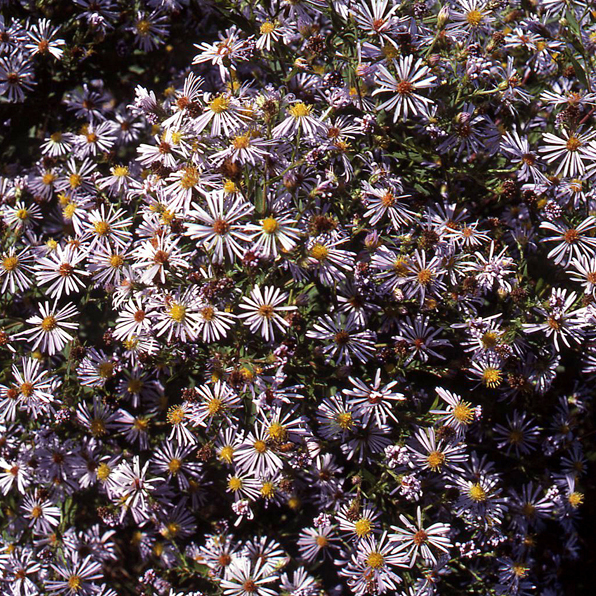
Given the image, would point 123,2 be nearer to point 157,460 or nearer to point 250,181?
point 250,181

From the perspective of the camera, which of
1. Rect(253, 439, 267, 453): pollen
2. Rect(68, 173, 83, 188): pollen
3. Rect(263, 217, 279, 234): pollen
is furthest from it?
Rect(68, 173, 83, 188): pollen

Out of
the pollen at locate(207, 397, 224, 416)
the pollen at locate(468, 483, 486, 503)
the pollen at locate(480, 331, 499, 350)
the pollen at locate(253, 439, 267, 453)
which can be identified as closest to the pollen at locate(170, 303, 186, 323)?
the pollen at locate(207, 397, 224, 416)

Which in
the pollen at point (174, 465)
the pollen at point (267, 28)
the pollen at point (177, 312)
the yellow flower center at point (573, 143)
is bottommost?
the pollen at point (174, 465)

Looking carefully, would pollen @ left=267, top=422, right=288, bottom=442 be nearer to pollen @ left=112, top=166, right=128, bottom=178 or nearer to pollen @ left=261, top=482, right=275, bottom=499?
pollen @ left=261, top=482, right=275, bottom=499

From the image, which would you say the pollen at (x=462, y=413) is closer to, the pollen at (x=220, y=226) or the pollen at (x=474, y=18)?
the pollen at (x=220, y=226)

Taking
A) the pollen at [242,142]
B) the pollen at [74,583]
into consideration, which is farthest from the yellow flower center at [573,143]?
the pollen at [74,583]

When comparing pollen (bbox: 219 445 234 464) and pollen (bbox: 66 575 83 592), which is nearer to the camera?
pollen (bbox: 219 445 234 464)

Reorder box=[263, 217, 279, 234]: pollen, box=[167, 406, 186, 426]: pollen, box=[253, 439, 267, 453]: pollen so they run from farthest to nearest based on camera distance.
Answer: box=[167, 406, 186, 426]: pollen
box=[253, 439, 267, 453]: pollen
box=[263, 217, 279, 234]: pollen

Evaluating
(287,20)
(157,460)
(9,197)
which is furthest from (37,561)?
(287,20)

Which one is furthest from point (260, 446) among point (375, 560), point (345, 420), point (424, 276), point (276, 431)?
point (424, 276)
